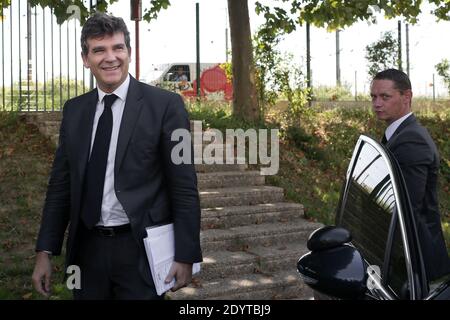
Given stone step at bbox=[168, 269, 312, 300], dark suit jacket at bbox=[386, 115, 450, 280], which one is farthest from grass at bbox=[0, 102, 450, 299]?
dark suit jacket at bbox=[386, 115, 450, 280]

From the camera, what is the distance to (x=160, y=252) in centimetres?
259

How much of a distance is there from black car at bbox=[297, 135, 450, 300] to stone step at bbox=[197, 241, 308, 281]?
12.1 ft

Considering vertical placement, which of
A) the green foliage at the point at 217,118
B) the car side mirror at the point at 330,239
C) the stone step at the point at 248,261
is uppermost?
the green foliage at the point at 217,118

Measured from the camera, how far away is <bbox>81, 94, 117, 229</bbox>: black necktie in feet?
8.61

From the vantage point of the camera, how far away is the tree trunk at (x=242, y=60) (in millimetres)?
10547

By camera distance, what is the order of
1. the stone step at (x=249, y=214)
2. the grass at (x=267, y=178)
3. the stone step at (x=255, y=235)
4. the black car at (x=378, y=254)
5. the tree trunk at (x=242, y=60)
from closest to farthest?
1. the black car at (x=378, y=254)
2. the grass at (x=267, y=178)
3. the stone step at (x=255, y=235)
4. the stone step at (x=249, y=214)
5. the tree trunk at (x=242, y=60)

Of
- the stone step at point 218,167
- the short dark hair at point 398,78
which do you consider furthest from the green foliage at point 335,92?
the short dark hair at point 398,78

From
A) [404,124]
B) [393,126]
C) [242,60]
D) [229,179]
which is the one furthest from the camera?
[242,60]

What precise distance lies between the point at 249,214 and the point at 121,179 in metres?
4.90

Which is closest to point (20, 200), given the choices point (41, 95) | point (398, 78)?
point (41, 95)

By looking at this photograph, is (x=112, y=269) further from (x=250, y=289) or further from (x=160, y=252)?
(x=250, y=289)

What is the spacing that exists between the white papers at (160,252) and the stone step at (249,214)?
4452 millimetres

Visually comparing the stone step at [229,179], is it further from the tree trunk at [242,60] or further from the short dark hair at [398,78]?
the short dark hair at [398,78]
